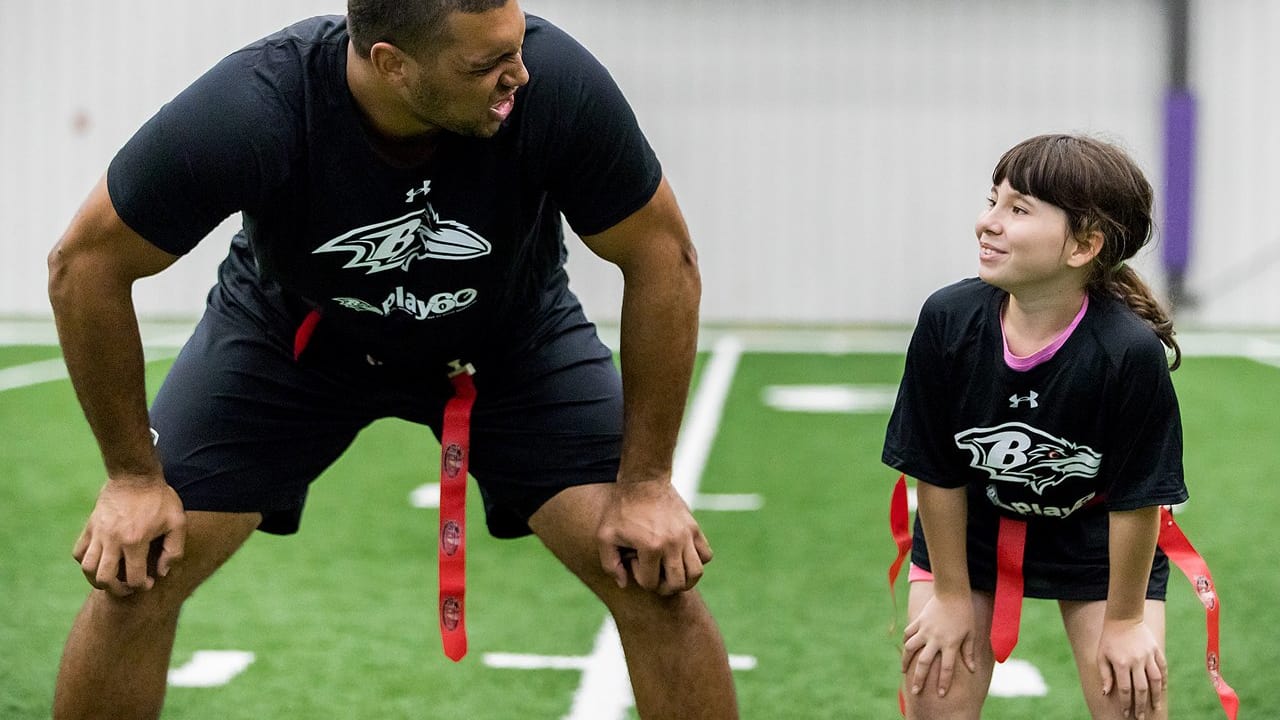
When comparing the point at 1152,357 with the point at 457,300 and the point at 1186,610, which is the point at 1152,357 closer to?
the point at 457,300

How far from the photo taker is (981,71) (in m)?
14.7

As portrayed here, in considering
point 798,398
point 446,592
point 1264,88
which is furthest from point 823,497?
point 1264,88

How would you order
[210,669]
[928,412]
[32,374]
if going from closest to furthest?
1. [928,412]
2. [210,669]
3. [32,374]

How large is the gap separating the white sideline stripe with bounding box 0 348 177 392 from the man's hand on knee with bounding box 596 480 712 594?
24.8 feet

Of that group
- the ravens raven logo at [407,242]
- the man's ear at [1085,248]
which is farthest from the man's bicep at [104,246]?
the man's ear at [1085,248]

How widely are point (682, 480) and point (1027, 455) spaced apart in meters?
3.91

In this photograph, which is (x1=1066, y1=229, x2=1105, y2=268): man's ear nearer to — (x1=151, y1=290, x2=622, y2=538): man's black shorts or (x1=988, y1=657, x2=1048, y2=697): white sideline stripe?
(x1=151, y1=290, x2=622, y2=538): man's black shorts

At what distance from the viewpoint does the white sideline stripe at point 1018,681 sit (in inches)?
155

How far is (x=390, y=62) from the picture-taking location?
8.83 ft

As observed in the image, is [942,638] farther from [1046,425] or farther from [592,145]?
[592,145]

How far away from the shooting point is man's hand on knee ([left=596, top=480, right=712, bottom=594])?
2914 mm

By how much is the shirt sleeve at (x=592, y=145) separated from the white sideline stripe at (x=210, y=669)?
1882 mm

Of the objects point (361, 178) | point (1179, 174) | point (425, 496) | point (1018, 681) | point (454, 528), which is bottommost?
point (1179, 174)

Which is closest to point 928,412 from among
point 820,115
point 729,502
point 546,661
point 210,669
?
point 546,661
